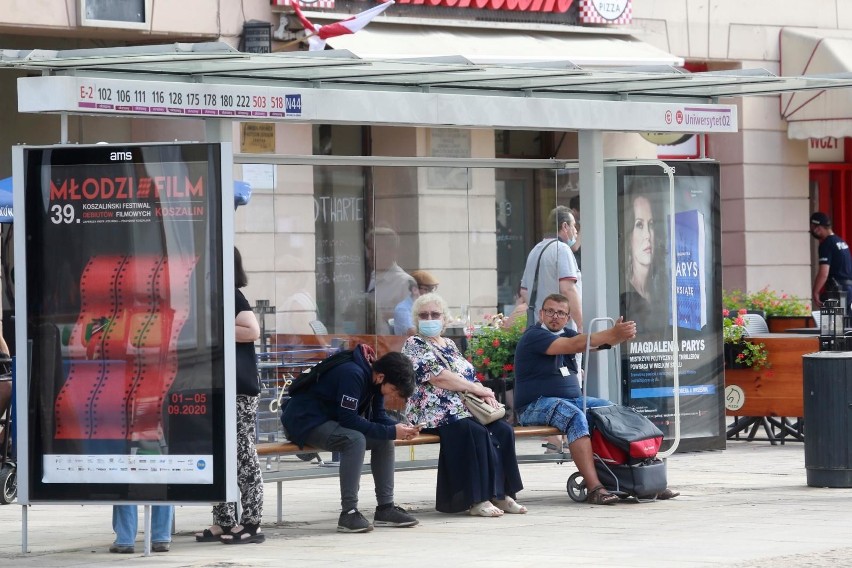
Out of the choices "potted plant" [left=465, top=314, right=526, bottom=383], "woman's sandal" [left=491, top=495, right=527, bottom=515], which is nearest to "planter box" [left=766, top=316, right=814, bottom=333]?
"potted plant" [left=465, top=314, right=526, bottom=383]

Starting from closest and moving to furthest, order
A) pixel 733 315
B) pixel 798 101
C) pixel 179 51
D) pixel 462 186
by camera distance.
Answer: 1. pixel 179 51
2. pixel 462 186
3. pixel 733 315
4. pixel 798 101

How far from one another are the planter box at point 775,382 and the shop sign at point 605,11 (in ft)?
20.5

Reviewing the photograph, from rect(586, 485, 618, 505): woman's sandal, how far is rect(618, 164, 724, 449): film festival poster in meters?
2.37

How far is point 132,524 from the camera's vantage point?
891 cm

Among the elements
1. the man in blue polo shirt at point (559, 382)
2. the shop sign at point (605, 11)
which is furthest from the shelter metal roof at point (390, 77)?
the shop sign at point (605, 11)

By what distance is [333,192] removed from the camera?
11.2 m

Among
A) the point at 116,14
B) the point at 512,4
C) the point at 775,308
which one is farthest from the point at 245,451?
the point at 512,4

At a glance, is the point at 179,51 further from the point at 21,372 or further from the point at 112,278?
the point at 21,372

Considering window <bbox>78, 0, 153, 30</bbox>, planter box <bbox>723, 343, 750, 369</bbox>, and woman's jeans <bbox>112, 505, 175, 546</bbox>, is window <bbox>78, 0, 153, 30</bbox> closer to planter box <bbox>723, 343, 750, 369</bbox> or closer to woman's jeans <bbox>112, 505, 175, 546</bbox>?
planter box <bbox>723, 343, 750, 369</bbox>

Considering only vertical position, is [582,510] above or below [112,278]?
below

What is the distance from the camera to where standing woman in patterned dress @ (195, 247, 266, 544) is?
902cm

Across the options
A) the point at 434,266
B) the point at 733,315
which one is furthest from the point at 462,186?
the point at 733,315

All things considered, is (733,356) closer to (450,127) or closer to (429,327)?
(450,127)

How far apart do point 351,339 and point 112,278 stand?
302 cm
